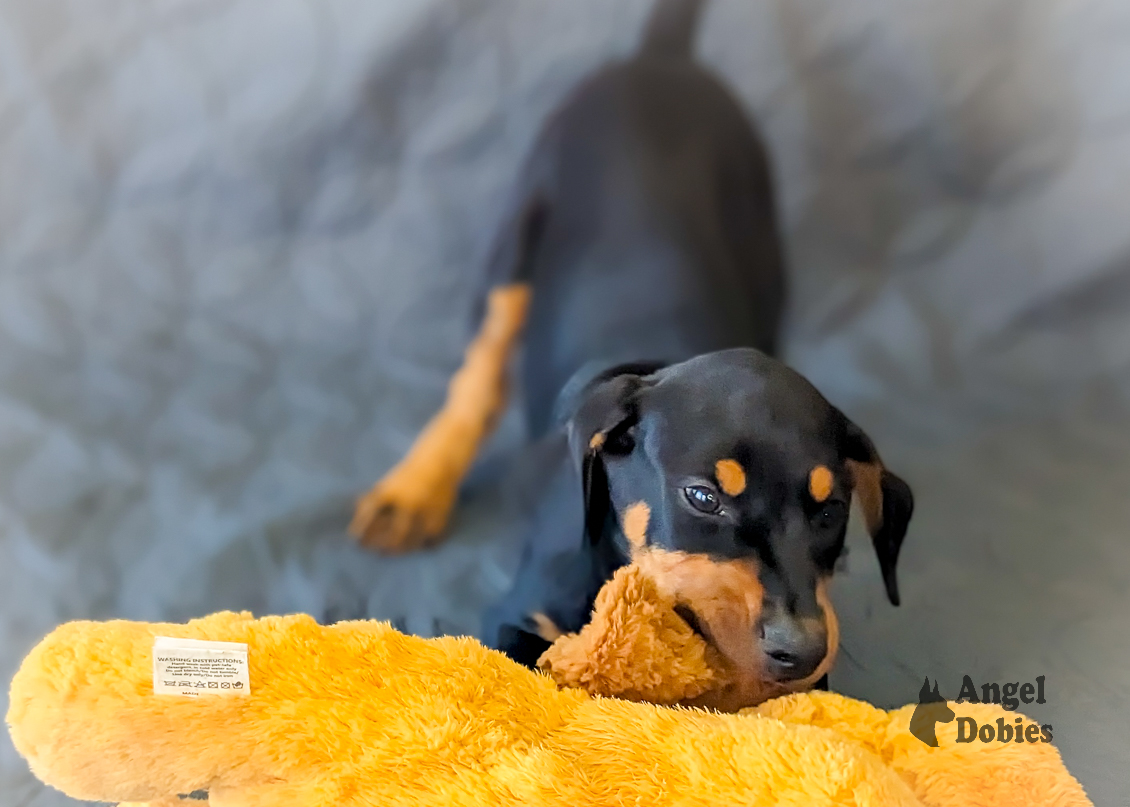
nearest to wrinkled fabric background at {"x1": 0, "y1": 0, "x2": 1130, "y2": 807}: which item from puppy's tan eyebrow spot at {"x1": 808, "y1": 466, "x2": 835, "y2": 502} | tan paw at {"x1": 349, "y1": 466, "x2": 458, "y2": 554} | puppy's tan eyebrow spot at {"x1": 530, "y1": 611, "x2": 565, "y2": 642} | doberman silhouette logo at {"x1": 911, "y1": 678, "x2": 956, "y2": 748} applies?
tan paw at {"x1": 349, "y1": 466, "x2": 458, "y2": 554}

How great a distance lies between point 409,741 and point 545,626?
0.40m

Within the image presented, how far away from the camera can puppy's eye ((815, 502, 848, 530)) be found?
951mm

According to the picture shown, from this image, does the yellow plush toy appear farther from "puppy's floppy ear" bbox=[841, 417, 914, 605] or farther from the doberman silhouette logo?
"puppy's floppy ear" bbox=[841, 417, 914, 605]

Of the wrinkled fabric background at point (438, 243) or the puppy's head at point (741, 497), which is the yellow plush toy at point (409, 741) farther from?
the wrinkled fabric background at point (438, 243)

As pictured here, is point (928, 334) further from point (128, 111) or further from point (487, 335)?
point (128, 111)

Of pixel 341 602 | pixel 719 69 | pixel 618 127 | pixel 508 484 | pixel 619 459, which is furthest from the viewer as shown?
pixel 719 69

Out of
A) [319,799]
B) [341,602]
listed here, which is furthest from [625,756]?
[341,602]

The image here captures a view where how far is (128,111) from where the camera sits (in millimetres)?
1584

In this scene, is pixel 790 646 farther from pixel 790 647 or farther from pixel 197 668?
pixel 197 668

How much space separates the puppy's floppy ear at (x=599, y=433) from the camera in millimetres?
1003

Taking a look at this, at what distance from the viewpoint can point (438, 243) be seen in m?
1.72

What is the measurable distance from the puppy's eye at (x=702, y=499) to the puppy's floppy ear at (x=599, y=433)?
108 mm

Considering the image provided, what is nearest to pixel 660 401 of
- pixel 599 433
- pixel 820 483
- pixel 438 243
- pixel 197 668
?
pixel 599 433

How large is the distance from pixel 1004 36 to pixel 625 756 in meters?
1.49
